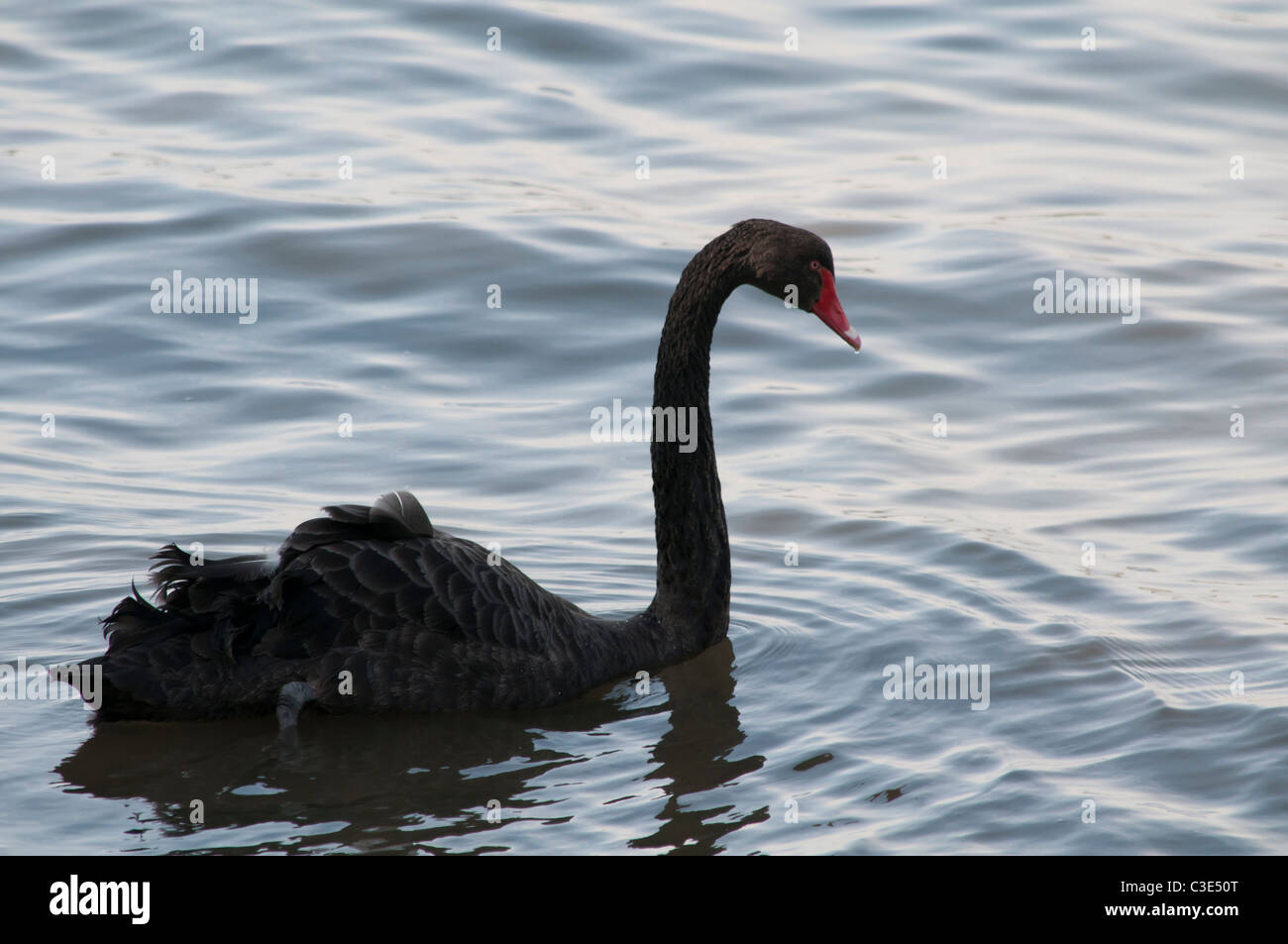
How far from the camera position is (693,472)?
782 cm

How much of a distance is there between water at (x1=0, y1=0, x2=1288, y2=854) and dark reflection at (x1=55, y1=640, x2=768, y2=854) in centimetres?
2

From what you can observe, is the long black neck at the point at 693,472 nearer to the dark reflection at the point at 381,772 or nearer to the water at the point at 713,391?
the water at the point at 713,391

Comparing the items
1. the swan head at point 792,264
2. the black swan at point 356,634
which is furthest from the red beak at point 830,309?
the black swan at point 356,634

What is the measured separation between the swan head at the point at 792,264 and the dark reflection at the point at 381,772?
1.75 metres

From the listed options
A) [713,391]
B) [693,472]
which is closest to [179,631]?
[693,472]

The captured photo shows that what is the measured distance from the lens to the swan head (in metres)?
7.62

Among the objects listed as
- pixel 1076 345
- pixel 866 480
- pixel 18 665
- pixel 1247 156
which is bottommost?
pixel 18 665

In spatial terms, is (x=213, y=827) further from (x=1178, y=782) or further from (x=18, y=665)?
(x=1178, y=782)

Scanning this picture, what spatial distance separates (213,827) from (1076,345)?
281 inches

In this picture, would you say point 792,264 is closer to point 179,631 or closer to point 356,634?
point 356,634

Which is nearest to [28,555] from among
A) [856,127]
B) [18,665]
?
[18,665]

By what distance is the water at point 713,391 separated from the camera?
6.44 m

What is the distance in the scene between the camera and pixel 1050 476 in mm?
9648

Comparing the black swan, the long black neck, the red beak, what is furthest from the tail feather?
the red beak
